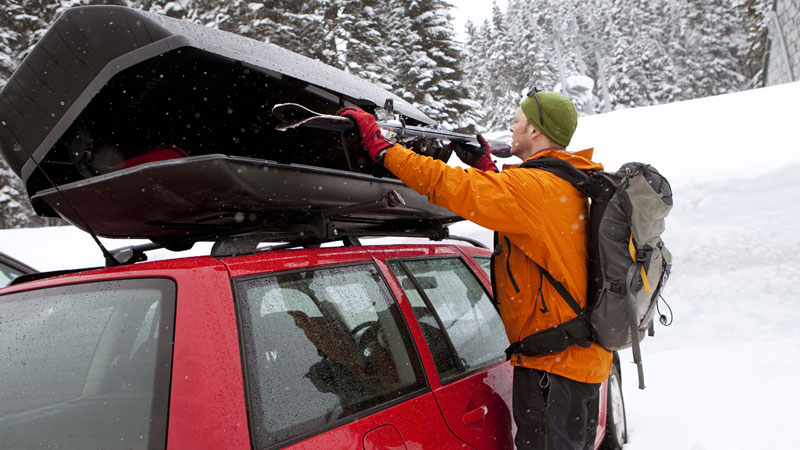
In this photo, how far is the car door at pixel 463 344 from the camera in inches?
87.0

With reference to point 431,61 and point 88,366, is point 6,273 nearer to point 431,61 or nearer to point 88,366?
point 88,366

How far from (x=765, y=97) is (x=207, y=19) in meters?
19.2

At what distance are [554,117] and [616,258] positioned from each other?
0.78m

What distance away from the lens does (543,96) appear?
2645 millimetres

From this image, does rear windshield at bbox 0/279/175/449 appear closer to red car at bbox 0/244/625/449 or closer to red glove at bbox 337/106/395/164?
red car at bbox 0/244/625/449

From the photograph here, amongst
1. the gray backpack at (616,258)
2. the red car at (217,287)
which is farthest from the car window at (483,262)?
the gray backpack at (616,258)

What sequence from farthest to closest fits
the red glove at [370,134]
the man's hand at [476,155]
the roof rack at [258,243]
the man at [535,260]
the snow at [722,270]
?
the snow at [722,270]
the man's hand at [476,155]
the red glove at [370,134]
the man at [535,260]
the roof rack at [258,243]

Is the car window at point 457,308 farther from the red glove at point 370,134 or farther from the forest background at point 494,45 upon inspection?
the forest background at point 494,45

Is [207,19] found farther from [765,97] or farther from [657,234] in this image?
[657,234]

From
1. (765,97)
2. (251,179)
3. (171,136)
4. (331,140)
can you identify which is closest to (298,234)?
(251,179)

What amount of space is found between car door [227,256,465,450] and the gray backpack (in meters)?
0.67

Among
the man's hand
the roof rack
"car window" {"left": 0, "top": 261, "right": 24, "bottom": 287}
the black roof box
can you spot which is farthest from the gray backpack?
"car window" {"left": 0, "top": 261, "right": 24, "bottom": 287}

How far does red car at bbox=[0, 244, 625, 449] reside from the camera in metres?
1.40

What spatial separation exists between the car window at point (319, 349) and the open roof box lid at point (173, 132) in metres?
0.40
